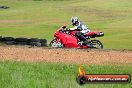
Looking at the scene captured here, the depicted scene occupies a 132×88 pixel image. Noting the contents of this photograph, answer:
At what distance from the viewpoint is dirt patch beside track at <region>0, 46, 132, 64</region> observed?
1677 centimetres

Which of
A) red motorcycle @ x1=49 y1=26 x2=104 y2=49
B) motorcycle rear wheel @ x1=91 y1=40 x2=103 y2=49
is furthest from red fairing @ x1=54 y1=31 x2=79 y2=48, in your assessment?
motorcycle rear wheel @ x1=91 y1=40 x2=103 y2=49

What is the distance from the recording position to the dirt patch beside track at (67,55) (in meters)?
16.8

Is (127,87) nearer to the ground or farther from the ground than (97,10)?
farther from the ground

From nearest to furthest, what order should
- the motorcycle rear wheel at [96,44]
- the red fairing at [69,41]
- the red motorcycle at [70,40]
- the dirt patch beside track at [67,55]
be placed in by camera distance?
the dirt patch beside track at [67,55]
the motorcycle rear wheel at [96,44]
the red motorcycle at [70,40]
the red fairing at [69,41]

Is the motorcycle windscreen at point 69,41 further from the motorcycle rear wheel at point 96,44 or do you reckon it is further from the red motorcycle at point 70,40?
the motorcycle rear wheel at point 96,44

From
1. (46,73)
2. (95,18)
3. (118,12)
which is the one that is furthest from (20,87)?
(118,12)

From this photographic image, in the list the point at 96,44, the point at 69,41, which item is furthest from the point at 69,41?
the point at 96,44

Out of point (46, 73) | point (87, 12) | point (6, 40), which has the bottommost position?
point (87, 12)

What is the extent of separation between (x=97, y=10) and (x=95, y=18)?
12.2 m

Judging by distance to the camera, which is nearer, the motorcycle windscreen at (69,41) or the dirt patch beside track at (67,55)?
the dirt patch beside track at (67,55)

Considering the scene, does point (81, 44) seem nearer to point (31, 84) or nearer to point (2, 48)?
point (2, 48)

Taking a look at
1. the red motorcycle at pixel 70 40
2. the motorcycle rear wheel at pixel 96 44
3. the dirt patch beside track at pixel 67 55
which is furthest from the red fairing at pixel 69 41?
the dirt patch beside track at pixel 67 55

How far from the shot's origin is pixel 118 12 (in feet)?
238

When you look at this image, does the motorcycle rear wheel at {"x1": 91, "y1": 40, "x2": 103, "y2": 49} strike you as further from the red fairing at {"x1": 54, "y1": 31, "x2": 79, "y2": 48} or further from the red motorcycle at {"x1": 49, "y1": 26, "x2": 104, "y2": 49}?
the red fairing at {"x1": 54, "y1": 31, "x2": 79, "y2": 48}
